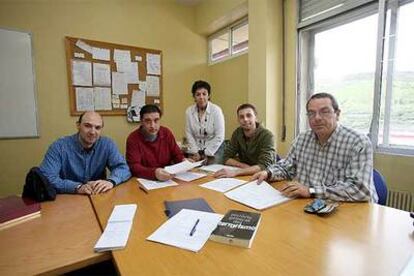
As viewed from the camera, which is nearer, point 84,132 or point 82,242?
point 82,242

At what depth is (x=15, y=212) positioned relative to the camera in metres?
1.18

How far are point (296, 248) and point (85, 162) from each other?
1490 millimetres

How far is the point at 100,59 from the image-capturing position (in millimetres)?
3322

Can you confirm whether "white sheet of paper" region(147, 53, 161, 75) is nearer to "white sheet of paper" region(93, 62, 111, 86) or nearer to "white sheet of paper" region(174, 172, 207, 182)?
"white sheet of paper" region(93, 62, 111, 86)

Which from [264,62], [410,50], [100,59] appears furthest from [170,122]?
[410,50]

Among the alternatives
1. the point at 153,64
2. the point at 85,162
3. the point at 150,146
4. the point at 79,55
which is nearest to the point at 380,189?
the point at 150,146

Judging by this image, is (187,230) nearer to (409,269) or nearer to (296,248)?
(296,248)

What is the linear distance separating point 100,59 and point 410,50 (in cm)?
327

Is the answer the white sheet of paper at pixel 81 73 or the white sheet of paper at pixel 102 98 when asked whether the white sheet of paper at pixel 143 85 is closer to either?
the white sheet of paper at pixel 102 98

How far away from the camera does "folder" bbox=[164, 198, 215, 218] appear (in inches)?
48.5

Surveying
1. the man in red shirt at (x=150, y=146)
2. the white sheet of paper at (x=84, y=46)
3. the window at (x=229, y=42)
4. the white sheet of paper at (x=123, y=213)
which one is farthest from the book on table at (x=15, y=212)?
the window at (x=229, y=42)

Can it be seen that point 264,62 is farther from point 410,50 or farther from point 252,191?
point 252,191

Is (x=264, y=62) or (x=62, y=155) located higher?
(x=264, y=62)

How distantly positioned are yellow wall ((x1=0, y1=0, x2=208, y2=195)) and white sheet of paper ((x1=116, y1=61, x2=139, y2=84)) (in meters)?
0.28
